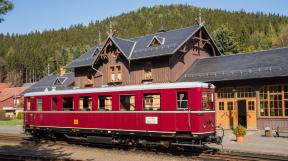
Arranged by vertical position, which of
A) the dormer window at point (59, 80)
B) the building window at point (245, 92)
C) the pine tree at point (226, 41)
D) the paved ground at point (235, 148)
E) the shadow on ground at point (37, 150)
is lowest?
the shadow on ground at point (37, 150)

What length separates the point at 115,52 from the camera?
114 feet

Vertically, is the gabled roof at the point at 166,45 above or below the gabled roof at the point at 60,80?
above

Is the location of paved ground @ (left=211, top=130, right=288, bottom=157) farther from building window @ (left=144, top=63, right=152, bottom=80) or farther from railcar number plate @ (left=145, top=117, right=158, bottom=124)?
building window @ (left=144, top=63, right=152, bottom=80)

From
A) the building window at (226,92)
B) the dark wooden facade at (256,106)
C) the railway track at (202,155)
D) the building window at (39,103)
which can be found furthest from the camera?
the building window at (226,92)

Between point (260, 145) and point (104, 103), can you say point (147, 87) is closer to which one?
point (104, 103)

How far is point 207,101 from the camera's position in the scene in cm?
1593

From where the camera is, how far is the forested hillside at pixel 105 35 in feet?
359

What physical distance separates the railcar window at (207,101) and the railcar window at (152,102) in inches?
76.8

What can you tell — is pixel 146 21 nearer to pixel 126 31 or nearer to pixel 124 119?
pixel 126 31

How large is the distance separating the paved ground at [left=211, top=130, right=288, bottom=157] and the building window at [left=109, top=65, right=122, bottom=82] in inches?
582

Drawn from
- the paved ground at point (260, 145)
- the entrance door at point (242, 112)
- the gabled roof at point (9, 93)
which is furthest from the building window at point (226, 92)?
the gabled roof at point (9, 93)

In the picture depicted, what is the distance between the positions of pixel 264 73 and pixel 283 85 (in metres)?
1.47

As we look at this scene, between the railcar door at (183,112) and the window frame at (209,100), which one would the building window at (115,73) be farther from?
the railcar door at (183,112)

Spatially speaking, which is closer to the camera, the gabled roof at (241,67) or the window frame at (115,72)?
the gabled roof at (241,67)
